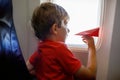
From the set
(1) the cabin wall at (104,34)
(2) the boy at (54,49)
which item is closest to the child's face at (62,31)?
(2) the boy at (54,49)

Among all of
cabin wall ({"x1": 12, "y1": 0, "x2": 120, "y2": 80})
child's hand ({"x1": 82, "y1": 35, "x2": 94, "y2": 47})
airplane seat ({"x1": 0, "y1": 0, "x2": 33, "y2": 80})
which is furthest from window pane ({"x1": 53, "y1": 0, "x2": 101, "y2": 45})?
airplane seat ({"x1": 0, "y1": 0, "x2": 33, "y2": 80})

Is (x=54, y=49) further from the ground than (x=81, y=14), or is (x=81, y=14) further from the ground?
(x=81, y=14)

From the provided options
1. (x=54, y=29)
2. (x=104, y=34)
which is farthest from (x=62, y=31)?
(x=104, y=34)

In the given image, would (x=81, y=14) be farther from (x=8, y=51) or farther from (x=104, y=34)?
(x=8, y=51)

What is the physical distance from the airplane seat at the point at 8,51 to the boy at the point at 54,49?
0.13 meters

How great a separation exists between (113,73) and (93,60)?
34 centimetres

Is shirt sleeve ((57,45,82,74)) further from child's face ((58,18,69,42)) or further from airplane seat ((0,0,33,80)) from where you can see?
airplane seat ((0,0,33,80))

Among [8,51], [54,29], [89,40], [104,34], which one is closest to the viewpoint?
[8,51]

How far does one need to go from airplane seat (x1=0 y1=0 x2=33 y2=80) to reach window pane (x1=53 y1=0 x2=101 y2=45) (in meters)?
0.55

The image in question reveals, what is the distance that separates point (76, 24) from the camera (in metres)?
1.30

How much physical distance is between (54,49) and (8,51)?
0.22m

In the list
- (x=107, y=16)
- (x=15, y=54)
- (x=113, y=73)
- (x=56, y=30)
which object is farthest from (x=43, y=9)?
(x=113, y=73)

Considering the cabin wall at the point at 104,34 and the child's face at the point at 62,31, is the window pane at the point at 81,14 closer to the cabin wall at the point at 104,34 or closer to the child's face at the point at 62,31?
the cabin wall at the point at 104,34

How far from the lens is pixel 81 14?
1286 millimetres
